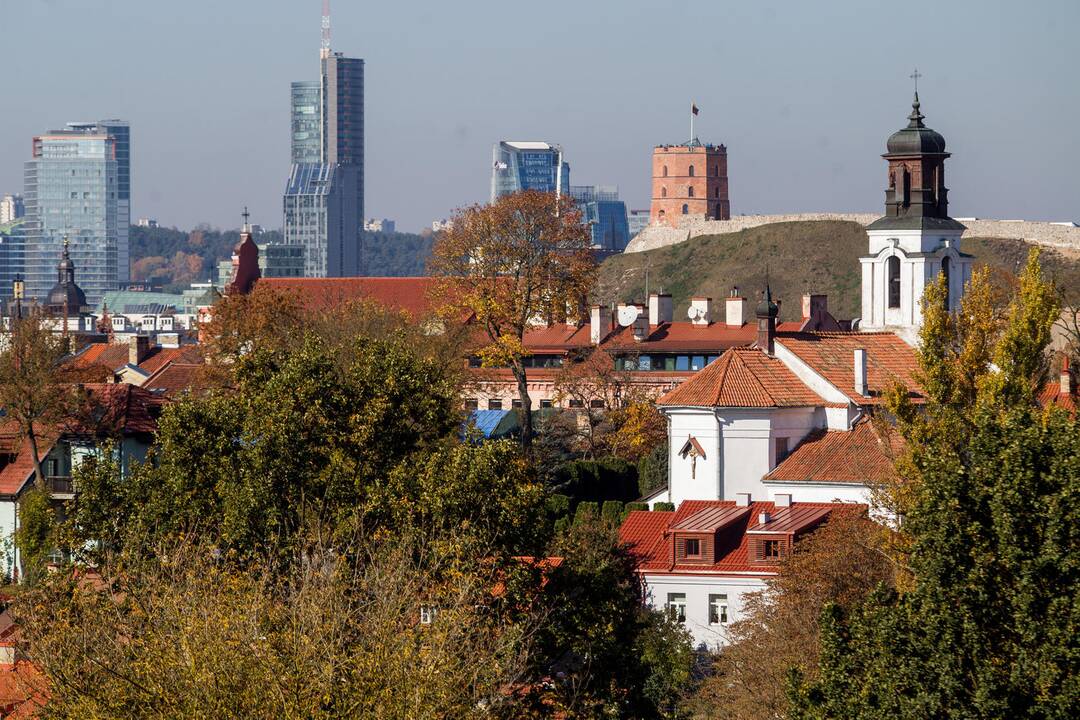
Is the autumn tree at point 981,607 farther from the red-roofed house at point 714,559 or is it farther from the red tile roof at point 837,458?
the red tile roof at point 837,458

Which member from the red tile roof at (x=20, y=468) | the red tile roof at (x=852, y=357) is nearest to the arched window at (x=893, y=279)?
the red tile roof at (x=852, y=357)

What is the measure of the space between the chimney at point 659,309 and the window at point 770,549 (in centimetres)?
4456

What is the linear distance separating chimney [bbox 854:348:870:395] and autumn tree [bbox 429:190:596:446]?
755 inches

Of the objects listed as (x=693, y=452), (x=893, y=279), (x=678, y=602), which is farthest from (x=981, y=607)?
(x=893, y=279)

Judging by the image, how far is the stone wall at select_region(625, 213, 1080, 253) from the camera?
517 feet

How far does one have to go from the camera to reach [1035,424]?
1123 inches

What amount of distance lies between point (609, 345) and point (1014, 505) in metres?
62.1

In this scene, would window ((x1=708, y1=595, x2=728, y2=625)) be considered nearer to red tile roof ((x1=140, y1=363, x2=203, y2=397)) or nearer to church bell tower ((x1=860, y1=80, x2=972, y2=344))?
church bell tower ((x1=860, y1=80, x2=972, y2=344))

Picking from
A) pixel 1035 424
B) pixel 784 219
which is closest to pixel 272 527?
pixel 1035 424

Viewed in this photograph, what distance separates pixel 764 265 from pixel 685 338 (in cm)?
8882

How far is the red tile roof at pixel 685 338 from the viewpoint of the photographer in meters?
88.6

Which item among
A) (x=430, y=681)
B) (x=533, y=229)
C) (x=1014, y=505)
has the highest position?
(x=533, y=229)

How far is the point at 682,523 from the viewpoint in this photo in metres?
51.1

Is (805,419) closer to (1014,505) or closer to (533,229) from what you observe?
(533,229)
